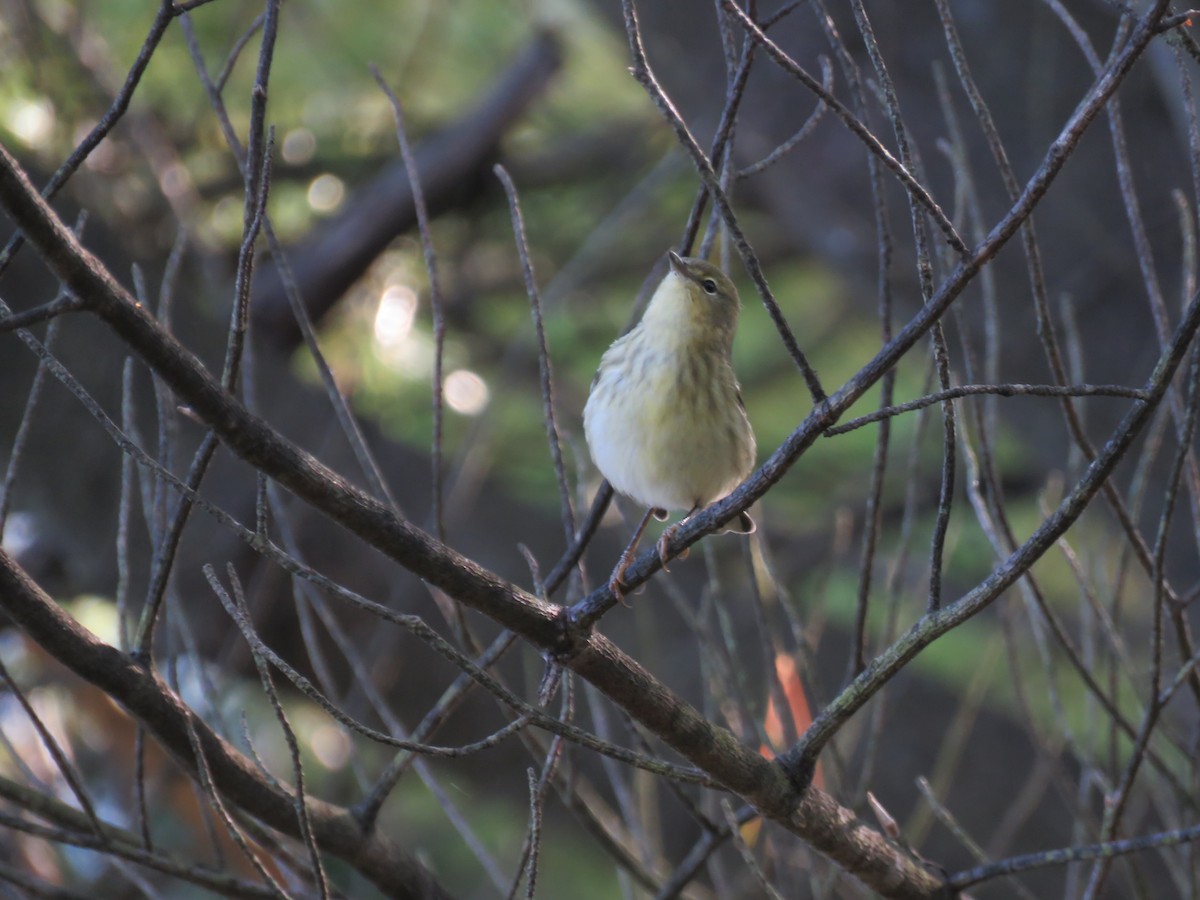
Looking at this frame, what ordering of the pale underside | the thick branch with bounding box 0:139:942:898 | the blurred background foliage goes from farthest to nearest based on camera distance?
the blurred background foliage, the pale underside, the thick branch with bounding box 0:139:942:898

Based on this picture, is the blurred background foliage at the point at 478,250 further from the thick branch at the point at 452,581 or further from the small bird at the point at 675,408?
the thick branch at the point at 452,581

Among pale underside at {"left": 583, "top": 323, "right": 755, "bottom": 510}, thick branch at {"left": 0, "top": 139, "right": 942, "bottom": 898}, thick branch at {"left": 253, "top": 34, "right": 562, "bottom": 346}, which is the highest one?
thick branch at {"left": 253, "top": 34, "right": 562, "bottom": 346}

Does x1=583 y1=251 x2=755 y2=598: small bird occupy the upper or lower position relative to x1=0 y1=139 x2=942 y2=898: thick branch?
upper

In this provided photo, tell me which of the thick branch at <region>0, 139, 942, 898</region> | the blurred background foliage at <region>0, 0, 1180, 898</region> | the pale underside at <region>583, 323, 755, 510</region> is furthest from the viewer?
the blurred background foliage at <region>0, 0, 1180, 898</region>

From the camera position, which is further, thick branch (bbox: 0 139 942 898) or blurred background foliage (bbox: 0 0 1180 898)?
blurred background foliage (bbox: 0 0 1180 898)

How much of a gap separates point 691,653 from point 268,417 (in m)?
1.66

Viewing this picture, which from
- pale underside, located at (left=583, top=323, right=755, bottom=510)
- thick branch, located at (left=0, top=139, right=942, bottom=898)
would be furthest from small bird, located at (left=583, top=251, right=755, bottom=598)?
thick branch, located at (left=0, top=139, right=942, bottom=898)

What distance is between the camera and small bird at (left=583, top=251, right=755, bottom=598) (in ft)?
8.90

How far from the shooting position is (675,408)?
2705 mm

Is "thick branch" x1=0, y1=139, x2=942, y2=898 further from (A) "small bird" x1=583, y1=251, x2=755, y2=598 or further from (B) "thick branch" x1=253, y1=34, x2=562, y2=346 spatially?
(B) "thick branch" x1=253, y1=34, x2=562, y2=346

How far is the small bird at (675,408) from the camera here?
271 centimetres

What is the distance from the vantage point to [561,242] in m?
5.11

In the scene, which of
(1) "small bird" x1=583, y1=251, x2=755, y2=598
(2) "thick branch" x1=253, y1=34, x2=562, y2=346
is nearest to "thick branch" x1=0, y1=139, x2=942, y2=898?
(1) "small bird" x1=583, y1=251, x2=755, y2=598

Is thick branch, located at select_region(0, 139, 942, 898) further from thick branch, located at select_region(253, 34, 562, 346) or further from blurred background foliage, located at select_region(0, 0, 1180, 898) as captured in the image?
thick branch, located at select_region(253, 34, 562, 346)
